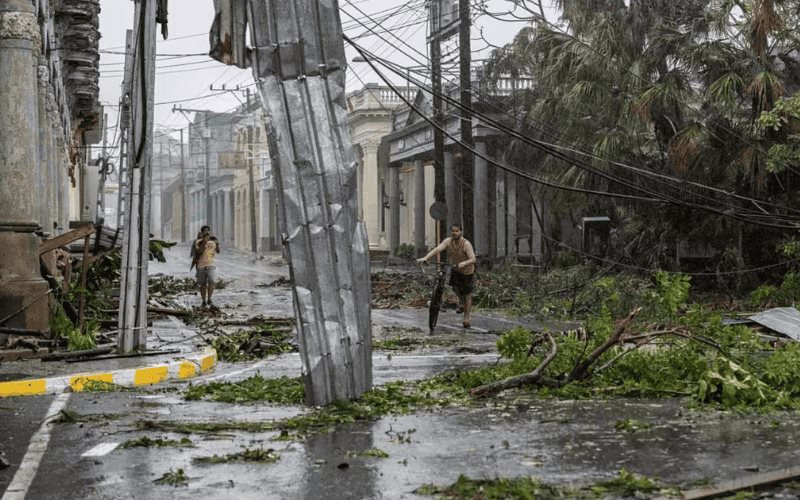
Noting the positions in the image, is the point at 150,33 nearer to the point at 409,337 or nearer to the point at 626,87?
the point at 409,337

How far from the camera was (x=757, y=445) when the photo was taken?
749 centimetres

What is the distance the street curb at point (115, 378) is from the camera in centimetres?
1113

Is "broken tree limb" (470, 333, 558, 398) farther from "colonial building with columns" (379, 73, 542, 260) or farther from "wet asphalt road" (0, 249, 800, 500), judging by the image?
"colonial building with columns" (379, 73, 542, 260)

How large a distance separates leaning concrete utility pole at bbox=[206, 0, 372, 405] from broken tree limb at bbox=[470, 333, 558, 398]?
101 cm

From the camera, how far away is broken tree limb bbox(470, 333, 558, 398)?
10.0 meters

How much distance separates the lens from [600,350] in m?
10.1

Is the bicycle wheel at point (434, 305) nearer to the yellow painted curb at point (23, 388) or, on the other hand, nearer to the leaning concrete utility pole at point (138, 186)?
the leaning concrete utility pole at point (138, 186)

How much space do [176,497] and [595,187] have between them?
2521 cm

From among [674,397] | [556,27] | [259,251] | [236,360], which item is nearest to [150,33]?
[236,360]

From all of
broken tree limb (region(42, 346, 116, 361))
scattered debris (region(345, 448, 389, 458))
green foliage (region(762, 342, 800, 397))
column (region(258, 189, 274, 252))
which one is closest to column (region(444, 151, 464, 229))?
broken tree limb (region(42, 346, 116, 361))

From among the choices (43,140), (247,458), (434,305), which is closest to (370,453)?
(247,458)

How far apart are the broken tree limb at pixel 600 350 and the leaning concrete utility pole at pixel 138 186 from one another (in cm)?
580

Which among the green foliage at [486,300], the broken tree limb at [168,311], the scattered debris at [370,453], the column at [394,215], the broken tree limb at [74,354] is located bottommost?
the green foliage at [486,300]

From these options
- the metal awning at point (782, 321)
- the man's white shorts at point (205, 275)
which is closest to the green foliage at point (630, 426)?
the metal awning at point (782, 321)
